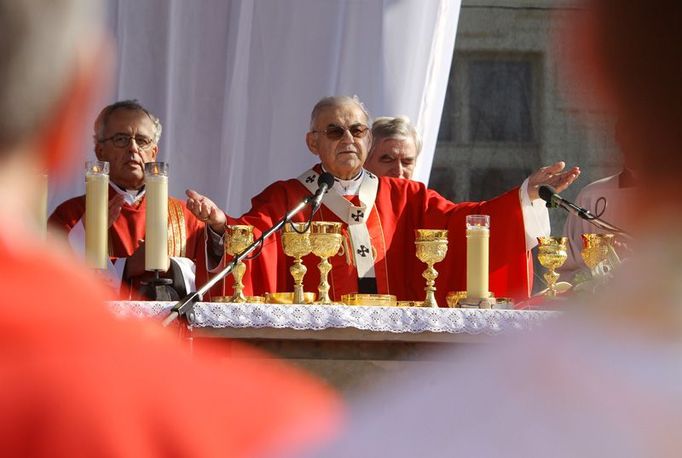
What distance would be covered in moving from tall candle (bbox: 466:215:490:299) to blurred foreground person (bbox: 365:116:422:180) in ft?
6.03

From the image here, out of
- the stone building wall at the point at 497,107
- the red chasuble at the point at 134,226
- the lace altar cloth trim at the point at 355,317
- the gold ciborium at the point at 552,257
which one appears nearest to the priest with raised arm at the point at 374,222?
the red chasuble at the point at 134,226

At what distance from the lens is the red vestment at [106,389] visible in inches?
30.8

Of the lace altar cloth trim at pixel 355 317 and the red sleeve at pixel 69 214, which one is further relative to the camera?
the red sleeve at pixel 69 214

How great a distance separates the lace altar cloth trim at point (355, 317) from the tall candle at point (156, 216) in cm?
29

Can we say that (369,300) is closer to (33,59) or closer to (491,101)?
(33,59)

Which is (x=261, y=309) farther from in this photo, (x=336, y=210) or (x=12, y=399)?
(x=12, y=399)

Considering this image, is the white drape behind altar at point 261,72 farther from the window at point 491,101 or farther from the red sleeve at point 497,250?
the window at point 491,101

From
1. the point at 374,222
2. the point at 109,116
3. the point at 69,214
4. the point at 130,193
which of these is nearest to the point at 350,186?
the point at 374,222

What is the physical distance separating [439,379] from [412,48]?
20.6 feet

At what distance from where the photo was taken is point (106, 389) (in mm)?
800

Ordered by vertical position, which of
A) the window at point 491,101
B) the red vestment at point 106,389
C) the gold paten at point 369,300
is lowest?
the red vestment at point 106,389

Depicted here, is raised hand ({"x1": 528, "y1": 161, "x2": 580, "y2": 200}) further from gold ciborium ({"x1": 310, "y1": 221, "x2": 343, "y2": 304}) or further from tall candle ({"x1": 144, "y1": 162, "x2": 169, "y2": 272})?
tall candle ({"x1": 144, "y1": 162, "x2": 169, "y2": 272})

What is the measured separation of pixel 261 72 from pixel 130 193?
4.33 ft

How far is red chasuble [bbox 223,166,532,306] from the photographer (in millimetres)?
5539
